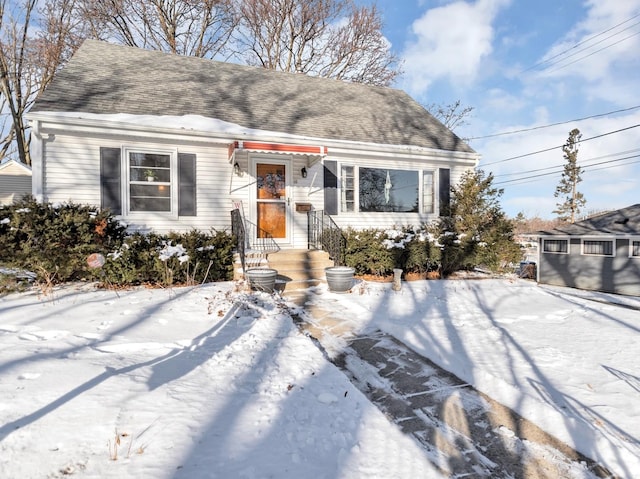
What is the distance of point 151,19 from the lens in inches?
672

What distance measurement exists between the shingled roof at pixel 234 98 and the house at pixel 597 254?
835 cm

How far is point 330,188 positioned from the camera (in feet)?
29.6

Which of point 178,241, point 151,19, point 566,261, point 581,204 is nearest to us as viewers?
point 178,241

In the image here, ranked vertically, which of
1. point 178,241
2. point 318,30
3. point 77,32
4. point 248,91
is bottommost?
point 178,241

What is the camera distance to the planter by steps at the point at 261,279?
5.79 m

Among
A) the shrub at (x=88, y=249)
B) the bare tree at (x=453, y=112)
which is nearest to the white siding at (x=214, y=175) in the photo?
the shrub at (x=88, y=249)

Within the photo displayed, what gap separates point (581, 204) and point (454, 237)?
28.8 metres

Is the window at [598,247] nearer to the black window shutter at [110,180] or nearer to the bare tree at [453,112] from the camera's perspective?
the bare tree at [453,112]

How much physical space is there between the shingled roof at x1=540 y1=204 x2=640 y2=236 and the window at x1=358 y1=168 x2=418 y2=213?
31.3 feet

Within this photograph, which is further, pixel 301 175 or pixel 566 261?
pixel 566 261

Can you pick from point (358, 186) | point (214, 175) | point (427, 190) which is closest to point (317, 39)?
point (427, 190)

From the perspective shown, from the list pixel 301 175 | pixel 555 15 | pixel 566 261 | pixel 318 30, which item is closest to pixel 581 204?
pixel 566 261

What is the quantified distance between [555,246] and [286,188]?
1356 centimetres

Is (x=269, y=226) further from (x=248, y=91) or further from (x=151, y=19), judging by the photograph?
(x=151, y=19)
